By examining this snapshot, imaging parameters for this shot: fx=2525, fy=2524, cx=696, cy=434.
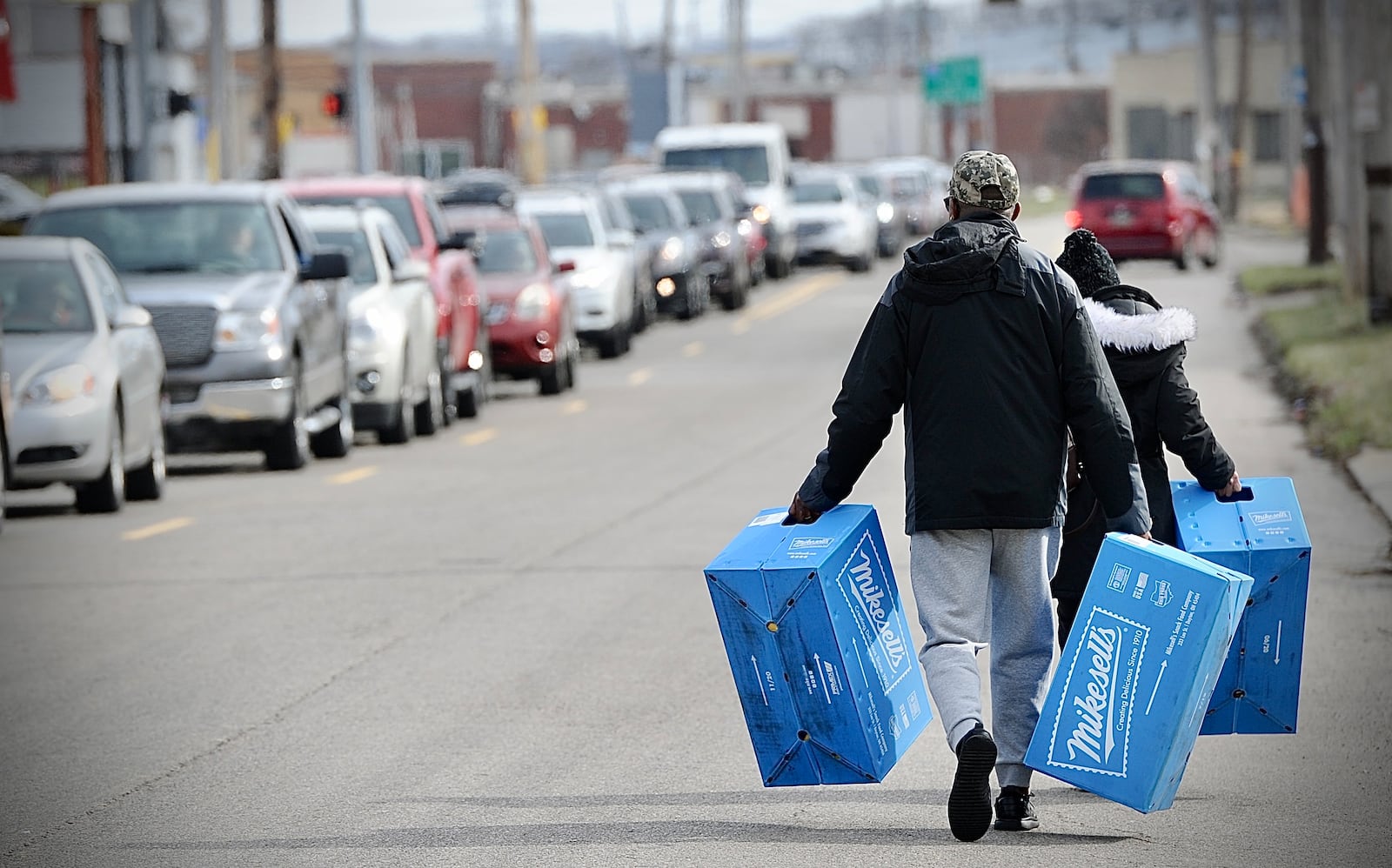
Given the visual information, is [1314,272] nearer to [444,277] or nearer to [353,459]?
[444,277]

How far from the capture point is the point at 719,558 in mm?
6695

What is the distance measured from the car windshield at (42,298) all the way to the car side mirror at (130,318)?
0.70 feet

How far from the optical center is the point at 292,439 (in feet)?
58.6

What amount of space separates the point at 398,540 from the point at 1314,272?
981 inches

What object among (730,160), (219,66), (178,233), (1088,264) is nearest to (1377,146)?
(178,233)

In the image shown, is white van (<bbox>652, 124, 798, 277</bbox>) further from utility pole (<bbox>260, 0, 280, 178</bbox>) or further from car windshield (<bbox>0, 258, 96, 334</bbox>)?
car windshield (<bbox>0, 258, 96, 334</bbox>)

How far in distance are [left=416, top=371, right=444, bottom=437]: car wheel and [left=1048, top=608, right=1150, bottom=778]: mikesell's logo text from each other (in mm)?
14581

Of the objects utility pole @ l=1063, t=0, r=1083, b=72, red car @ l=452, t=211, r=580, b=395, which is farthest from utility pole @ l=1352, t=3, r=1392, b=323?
utility pole @ l=1063, t=0, r=1083, b=72

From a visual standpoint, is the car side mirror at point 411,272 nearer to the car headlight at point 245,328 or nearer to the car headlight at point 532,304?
the car headlight at point 245,328

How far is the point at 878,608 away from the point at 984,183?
1170 mm

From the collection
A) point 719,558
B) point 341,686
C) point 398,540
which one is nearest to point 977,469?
point 719,558

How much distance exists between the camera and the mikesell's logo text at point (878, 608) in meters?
6.69

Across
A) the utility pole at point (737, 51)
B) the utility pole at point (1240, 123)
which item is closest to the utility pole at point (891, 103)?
the utility pole at point (737, 51)

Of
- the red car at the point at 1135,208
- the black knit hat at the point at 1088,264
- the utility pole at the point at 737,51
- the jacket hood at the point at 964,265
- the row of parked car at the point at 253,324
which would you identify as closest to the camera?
the jacket hood at the point at 964,265
